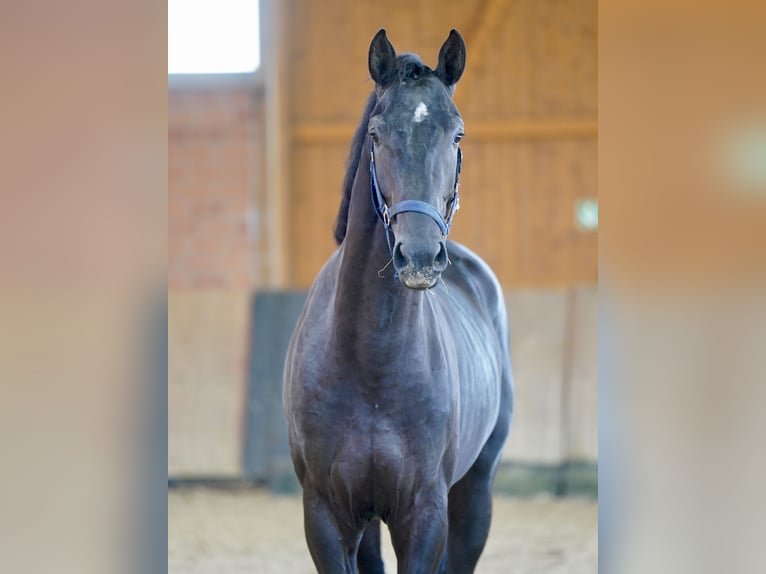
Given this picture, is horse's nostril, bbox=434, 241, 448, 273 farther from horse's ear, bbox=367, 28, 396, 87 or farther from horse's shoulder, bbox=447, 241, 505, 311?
horse's shoulder, bbox=447, 241, 505, 311

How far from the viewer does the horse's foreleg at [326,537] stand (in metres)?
2.48

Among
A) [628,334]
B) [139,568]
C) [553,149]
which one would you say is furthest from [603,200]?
[553,149]

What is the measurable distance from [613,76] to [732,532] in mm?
930

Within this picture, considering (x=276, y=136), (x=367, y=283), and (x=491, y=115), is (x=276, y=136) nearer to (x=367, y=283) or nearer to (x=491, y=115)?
(x=491, y=115)

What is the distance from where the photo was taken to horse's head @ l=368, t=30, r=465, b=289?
78.9 inches

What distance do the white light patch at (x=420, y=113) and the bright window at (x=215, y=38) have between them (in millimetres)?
4299

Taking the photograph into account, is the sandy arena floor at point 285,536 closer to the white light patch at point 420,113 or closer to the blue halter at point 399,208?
the blue halter at point 399,208

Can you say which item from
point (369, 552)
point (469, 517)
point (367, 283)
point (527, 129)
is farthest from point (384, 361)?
point (527, 129)

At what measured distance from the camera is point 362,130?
2521 millimetres

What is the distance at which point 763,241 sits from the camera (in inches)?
74.2

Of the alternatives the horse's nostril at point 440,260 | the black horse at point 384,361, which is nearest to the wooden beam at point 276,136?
the black horse at point 384,361

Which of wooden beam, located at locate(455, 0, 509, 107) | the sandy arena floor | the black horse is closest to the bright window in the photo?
wooden beam, located at locate(455, 0, 509, 107)

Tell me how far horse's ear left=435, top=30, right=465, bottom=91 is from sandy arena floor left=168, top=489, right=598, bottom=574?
2.98 m

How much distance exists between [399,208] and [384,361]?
0.46 meters
